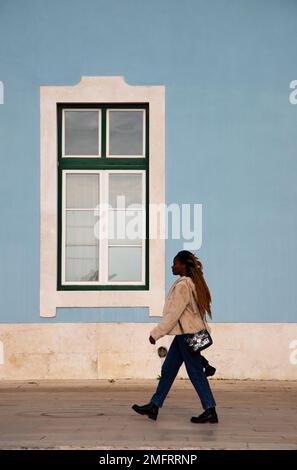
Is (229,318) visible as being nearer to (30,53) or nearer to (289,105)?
(289,105)

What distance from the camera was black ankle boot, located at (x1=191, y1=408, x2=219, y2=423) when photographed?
28.1ft

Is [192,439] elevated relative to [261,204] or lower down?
lower down

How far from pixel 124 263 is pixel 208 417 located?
3.56 meters

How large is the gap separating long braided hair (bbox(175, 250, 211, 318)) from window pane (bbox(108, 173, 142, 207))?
3.11 m

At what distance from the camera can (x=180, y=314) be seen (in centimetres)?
850

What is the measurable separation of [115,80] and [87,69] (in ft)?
1.33

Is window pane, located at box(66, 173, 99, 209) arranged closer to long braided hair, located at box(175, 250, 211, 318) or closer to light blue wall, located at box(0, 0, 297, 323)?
light blue wall, located at box(0, 0, 297, 323)

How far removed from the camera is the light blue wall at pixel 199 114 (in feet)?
37.4

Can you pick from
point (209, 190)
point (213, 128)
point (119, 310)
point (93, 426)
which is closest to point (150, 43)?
point (213, 128)

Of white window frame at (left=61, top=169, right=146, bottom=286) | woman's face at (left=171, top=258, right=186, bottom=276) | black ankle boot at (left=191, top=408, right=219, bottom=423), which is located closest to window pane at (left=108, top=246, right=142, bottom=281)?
white window frame at (left=61, top=169, right=146, bottom=286)

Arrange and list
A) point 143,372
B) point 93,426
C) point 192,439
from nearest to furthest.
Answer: point 192,439, point 93,426, point 143,372

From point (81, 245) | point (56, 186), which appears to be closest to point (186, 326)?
point (81, 245)

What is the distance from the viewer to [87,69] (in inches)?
452

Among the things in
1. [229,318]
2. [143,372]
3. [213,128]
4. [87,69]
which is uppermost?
[87,69]
